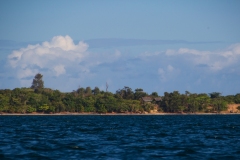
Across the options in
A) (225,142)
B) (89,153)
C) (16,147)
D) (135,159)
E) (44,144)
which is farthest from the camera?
(225,142)

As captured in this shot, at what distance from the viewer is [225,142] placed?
1876 inches

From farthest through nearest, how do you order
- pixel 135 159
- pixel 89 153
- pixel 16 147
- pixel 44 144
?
pixel 44 144
pixel 16 147
pixel 89 153
pixel 135 159

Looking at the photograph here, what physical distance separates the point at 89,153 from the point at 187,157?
25.3 ft

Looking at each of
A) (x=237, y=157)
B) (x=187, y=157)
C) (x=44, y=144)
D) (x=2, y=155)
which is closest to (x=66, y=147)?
(x=44, y=144)

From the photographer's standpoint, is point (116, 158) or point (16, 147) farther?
point (16, 147)

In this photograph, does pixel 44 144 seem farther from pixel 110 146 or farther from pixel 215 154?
pixel 215 154

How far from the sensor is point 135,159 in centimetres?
3472

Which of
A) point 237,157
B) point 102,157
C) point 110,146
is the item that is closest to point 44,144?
point 110,146

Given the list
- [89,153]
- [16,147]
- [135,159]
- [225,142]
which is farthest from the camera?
[225,142]

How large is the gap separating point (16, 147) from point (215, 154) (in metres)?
17.1

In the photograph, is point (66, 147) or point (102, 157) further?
point (66, 147)

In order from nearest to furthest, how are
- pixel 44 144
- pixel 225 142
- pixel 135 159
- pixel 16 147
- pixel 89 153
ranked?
pixel 135 159 < pixel 89 153 < pixel 16 147 < pixel 44 144 < pixel 225 142

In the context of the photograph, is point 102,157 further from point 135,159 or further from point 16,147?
point 16,147

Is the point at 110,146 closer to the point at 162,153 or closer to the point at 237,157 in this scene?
the point at 162,153
